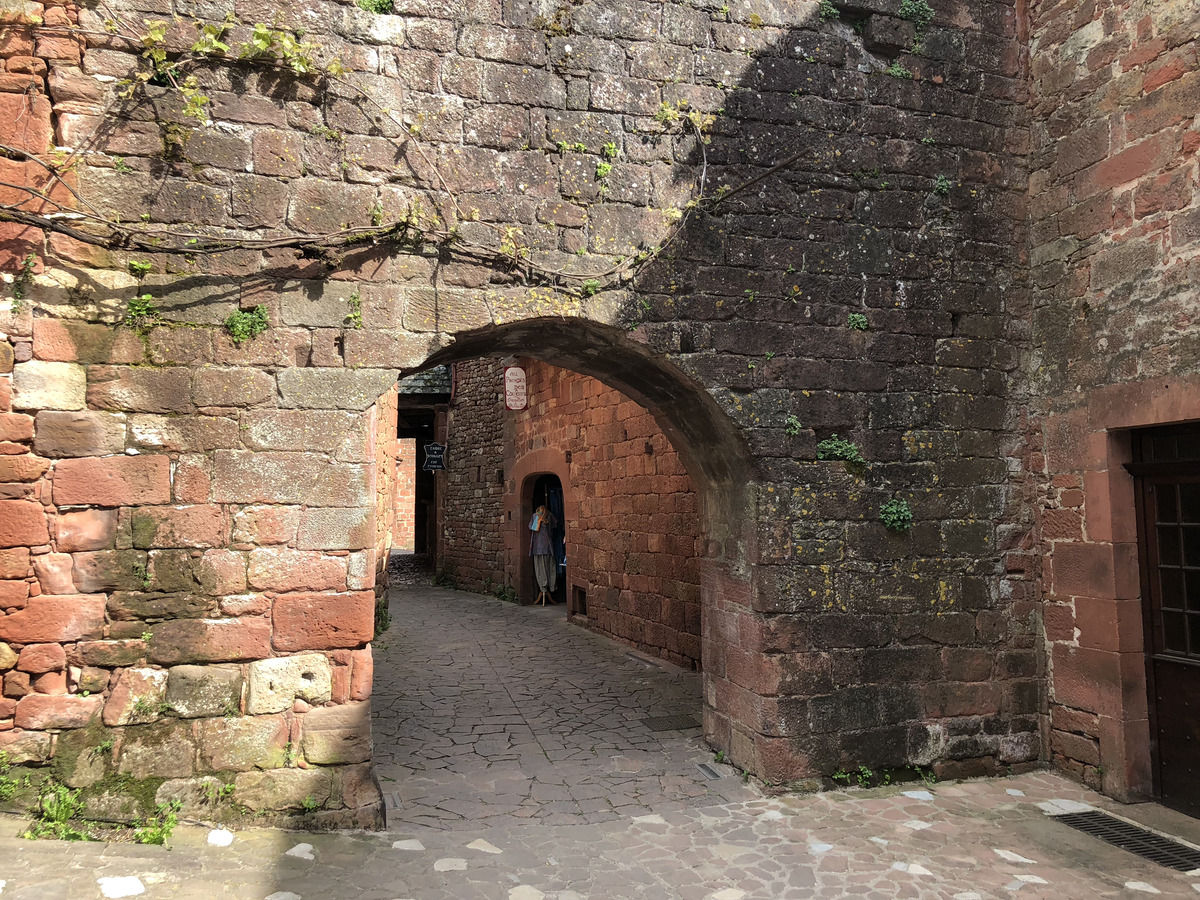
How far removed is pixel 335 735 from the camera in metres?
3.95

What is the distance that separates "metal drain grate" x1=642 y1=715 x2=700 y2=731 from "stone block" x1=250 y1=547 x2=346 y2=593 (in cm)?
290

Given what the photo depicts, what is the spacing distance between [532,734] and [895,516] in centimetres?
296

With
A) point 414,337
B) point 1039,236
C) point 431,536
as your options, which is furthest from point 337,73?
point 431,536

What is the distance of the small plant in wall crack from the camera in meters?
4.92

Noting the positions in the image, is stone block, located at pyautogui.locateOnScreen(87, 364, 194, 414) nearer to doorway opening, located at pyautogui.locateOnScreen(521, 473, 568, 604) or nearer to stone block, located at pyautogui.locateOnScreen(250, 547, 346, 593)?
stone block, located at pyautogui.locateOnScreen(250, 547, 346, 593)

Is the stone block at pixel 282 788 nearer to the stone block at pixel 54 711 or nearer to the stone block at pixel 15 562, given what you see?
the stone block at pixel 54 711

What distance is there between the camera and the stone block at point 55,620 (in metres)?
3.62

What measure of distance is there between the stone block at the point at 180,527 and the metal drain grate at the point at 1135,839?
4657 mm

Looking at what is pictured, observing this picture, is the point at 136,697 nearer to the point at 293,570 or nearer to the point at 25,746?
the point at 25,746

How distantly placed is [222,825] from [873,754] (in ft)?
11.7

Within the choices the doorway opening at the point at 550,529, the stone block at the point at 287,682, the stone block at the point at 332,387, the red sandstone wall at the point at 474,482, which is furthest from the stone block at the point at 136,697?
the red sandstone wall at the point at 474,482

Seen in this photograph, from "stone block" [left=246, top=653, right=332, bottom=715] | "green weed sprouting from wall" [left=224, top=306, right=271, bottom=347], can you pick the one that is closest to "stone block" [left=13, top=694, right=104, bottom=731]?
"stone block" [left=246, top=653, right=332, bottom=715]

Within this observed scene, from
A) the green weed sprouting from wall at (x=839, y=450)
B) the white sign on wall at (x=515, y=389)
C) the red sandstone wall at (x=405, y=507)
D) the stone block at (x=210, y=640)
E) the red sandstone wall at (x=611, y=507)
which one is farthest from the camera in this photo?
the red sandstone wall at (x=405, y=507)

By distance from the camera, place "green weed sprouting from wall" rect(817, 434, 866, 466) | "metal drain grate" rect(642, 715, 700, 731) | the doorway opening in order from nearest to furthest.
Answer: "green weed sprouting from wall" rect(817, 434, 866, 466) < "metal drain grate" rect(642, 715, 700, 731) < the doorway opening
